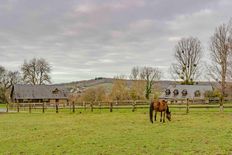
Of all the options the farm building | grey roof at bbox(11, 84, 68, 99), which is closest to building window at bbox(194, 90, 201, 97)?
the farm building

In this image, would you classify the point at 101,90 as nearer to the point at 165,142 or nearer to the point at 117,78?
the point at 117,78

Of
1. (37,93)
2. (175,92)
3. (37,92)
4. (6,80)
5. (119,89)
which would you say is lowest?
(37,93)

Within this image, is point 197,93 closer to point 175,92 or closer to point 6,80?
point 175,92

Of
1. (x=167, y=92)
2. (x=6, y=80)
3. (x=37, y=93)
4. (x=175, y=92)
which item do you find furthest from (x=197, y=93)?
(x=6, y=80)

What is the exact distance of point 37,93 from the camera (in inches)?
2815

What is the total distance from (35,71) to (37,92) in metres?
6.15

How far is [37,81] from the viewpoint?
250 feet

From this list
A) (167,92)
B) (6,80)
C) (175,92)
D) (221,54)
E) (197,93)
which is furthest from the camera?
(6,80)

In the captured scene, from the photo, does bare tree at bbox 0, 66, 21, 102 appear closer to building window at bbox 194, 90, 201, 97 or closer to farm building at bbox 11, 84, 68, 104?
farm building at bbox 11, 84, 68, 104

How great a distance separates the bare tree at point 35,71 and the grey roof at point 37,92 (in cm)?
339

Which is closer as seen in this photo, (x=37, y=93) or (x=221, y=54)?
(x=221, y=54)

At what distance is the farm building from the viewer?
69812 millimetres

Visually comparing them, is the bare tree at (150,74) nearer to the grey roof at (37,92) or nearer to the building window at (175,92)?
the building window at (175,92)

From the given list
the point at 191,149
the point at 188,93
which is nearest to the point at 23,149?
the point at 191,149
